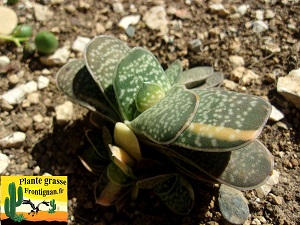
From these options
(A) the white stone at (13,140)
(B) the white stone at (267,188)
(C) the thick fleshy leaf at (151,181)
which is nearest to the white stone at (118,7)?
(A) the white stone at (13,140)

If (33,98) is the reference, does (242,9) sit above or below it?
above

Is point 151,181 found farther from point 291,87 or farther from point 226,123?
point 291,87

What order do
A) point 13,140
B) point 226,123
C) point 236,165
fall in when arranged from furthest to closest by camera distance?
point 13,140 → point 236,165 → point 226,123

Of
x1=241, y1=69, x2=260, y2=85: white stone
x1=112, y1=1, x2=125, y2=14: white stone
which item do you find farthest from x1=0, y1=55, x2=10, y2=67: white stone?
x1=241, y1=69, x2=260, y2=85: white stone

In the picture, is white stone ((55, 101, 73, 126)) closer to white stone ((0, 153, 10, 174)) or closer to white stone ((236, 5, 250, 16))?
white stone ((0, 153, 10, 174))

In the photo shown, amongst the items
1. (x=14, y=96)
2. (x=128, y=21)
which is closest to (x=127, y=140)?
(x=14, y=96)

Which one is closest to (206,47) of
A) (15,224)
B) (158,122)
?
(158,122)

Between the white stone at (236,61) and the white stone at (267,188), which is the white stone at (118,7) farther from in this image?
the white stone at (267,188)
